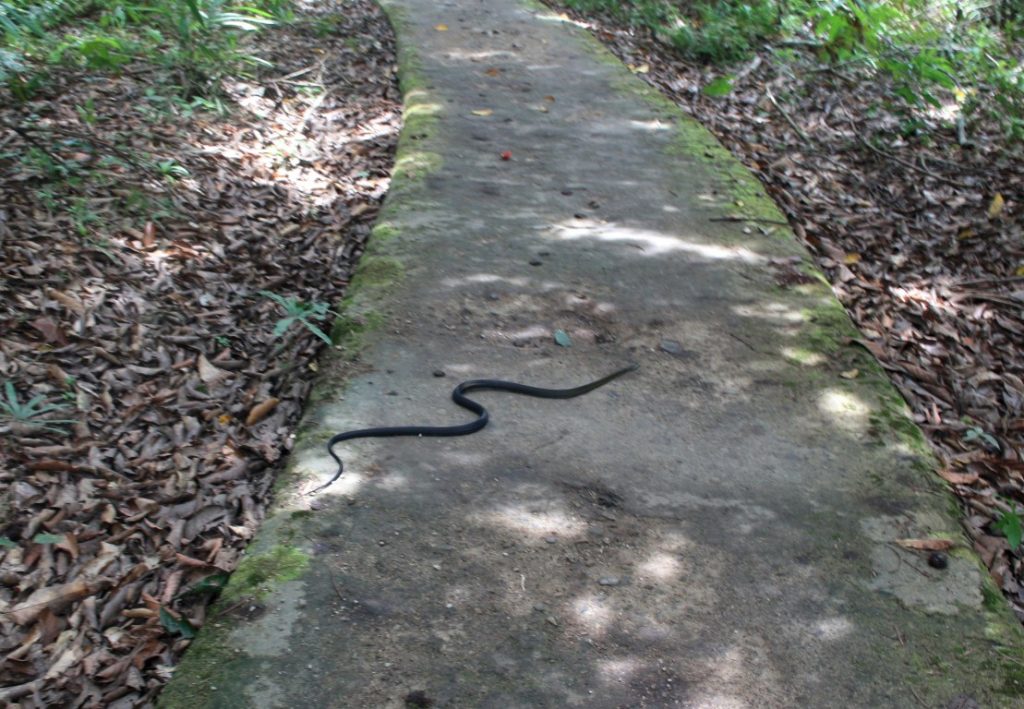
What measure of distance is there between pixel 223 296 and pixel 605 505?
222 centimetres

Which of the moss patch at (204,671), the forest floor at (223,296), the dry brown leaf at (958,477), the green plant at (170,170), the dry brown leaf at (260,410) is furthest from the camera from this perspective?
the green plant at (170,170)

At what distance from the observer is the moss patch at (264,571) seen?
8.46ft

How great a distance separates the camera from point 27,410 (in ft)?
10.9

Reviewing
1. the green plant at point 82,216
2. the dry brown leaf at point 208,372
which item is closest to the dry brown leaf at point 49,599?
the dry brown leaf at point 208,372

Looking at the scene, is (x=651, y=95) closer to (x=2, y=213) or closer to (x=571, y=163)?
(x=571, y=163)

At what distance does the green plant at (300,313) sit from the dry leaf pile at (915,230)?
84.6 inches

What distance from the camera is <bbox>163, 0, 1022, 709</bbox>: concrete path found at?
2.40m

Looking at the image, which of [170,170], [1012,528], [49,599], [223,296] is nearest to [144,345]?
[223,296]

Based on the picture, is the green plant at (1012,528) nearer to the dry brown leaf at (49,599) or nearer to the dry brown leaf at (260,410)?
the dry brown leaf at (260,410)

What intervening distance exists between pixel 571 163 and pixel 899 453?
2928 mm

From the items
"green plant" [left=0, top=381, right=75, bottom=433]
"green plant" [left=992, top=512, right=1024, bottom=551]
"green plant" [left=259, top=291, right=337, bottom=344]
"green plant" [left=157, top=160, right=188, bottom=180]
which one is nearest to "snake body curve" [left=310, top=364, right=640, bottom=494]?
"green plant" [left=259, top=291, right=337, bottom=344]

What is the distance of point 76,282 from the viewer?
13.4 ft

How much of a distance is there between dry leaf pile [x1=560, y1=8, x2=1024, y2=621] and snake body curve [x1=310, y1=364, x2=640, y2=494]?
Answer: 108 cm

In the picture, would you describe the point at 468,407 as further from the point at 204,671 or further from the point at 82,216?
the point at 82,216
